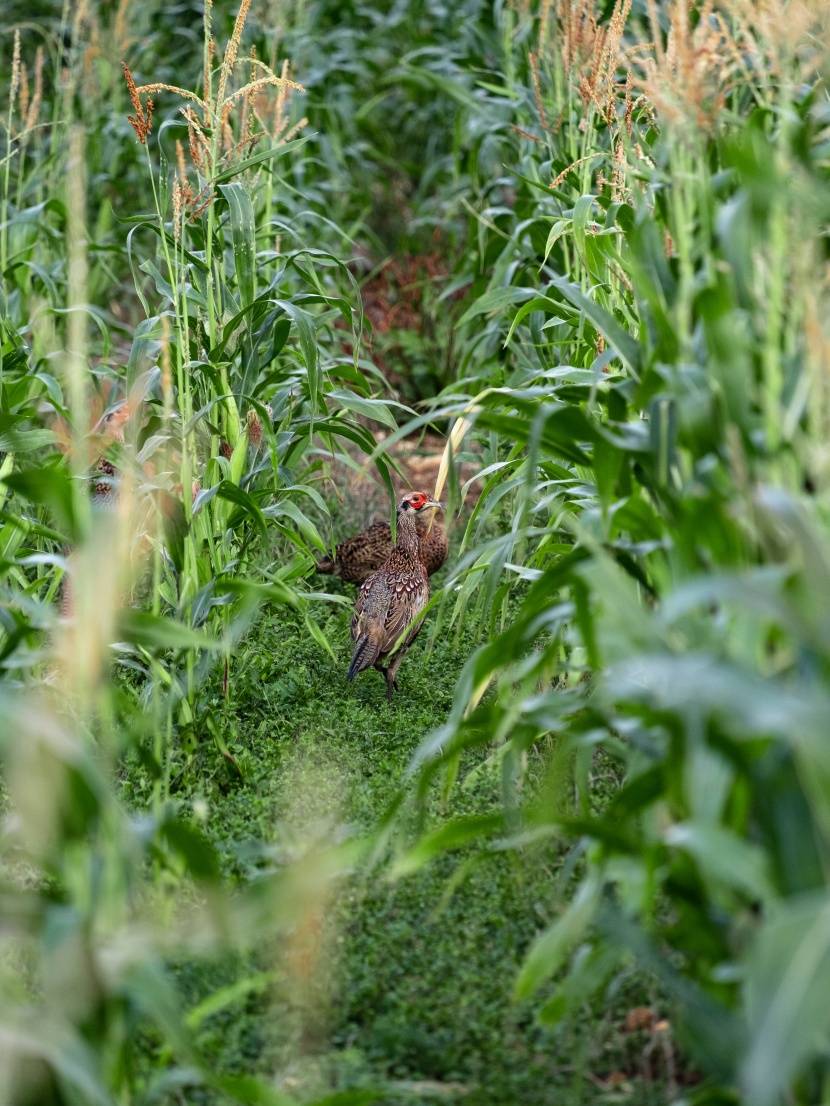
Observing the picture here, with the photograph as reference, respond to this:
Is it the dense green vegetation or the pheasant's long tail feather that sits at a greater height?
the dense green vegetation

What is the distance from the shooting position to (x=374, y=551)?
567cm

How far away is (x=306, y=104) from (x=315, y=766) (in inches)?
194

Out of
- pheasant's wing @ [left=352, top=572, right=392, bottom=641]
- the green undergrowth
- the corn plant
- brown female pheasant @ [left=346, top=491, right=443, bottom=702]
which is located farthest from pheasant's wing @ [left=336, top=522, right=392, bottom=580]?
the corn plant

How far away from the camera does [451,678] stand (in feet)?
15.9

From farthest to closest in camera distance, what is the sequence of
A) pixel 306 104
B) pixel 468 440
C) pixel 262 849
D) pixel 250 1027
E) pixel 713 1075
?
pixel 306 104 < pixel 468 440 < pixel 250 1027 < pixel 262 849 < pixel 713 1075

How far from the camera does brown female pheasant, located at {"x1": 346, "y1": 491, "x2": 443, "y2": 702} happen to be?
4.77m

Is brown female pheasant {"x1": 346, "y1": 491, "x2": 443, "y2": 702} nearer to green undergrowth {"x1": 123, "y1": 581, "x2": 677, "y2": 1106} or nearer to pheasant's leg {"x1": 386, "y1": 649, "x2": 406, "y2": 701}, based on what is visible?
pheasant's leg {"x1": 386, "y1": 649, "x2": 406, "y2": 701}

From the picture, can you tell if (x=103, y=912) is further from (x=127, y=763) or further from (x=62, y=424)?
(x=62, y=424)

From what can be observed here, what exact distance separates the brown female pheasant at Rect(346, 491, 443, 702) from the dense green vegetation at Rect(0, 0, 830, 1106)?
0.15 metres

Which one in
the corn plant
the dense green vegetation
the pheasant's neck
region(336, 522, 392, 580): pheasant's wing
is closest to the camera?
the corn plant

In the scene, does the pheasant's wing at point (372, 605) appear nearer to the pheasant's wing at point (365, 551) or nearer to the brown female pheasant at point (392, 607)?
the brown female pheasant at point (392, 607)

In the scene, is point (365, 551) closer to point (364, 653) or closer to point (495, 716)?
point (364, 653)

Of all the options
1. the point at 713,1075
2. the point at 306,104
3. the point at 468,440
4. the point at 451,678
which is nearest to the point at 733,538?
the point at 713,1075

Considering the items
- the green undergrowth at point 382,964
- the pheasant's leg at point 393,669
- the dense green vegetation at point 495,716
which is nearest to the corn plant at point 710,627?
the dense green vegetation at point 495,716
